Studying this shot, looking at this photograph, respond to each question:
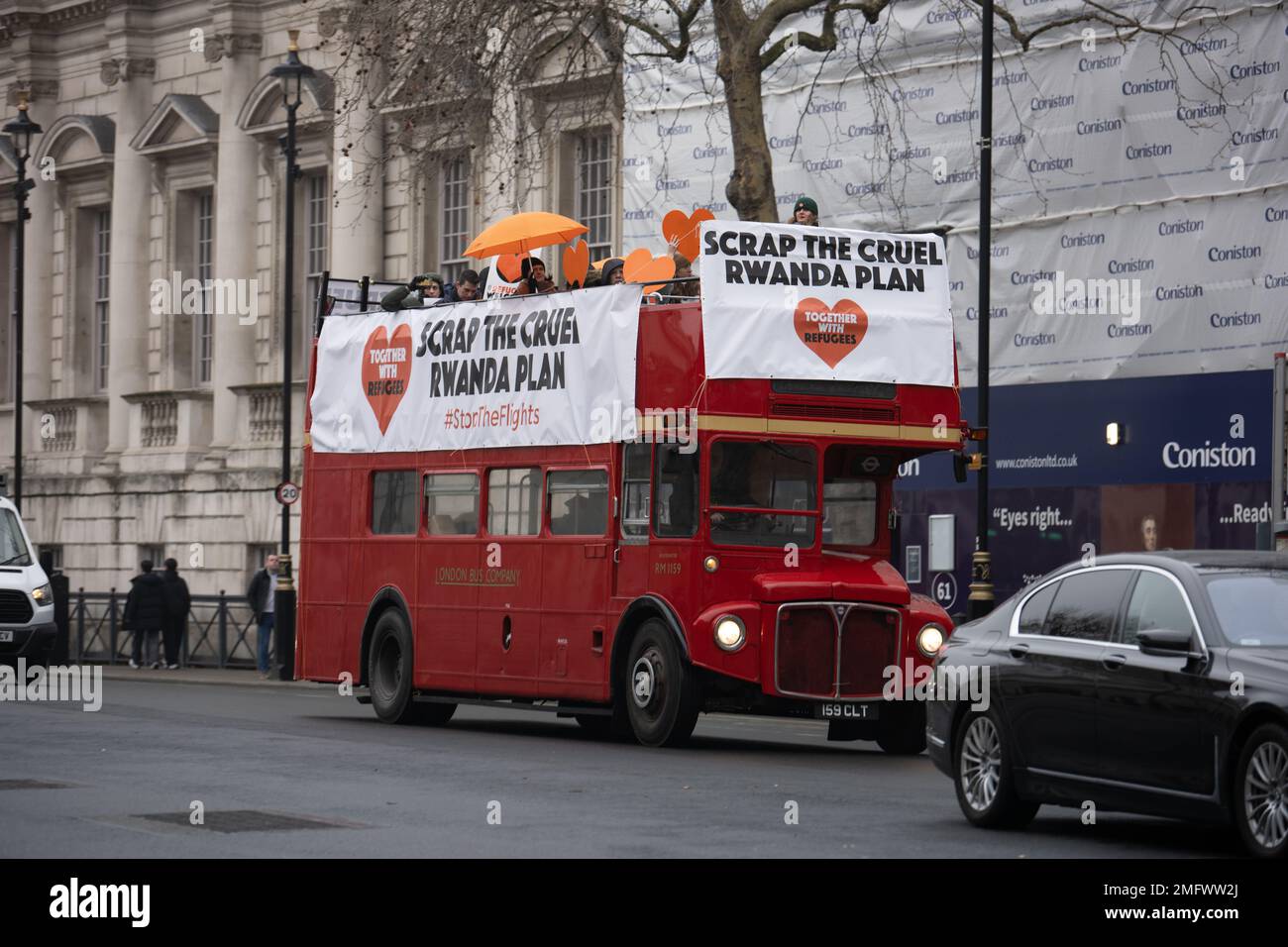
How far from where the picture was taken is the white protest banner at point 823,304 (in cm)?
1917

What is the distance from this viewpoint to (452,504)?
2272 centimetres

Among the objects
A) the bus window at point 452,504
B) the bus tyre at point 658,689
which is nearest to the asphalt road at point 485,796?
the bus tyre at point 658,689

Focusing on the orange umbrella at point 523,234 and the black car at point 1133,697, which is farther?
the orange umbrella at point 523,234

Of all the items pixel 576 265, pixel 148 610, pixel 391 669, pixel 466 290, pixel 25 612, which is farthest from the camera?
pixel 148 610

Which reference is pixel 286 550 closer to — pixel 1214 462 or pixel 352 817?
pixel 1214 462

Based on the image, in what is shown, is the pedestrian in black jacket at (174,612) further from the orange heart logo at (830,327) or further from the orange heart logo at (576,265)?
the orange heart logo at (830,327)

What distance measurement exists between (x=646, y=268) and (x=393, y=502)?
462 cm

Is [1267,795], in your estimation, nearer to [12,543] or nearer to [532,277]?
[532,277]

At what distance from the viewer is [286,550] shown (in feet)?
121

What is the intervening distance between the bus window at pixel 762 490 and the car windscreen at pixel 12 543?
10.7m

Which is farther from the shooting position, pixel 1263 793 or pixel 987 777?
pixel 987 777

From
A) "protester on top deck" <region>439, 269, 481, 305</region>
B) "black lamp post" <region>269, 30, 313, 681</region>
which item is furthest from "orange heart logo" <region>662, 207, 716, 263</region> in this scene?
"black lamp post" <region>269, 30, 313, 681</region>

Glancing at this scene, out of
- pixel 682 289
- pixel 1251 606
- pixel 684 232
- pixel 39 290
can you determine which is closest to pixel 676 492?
pixel 682 289
